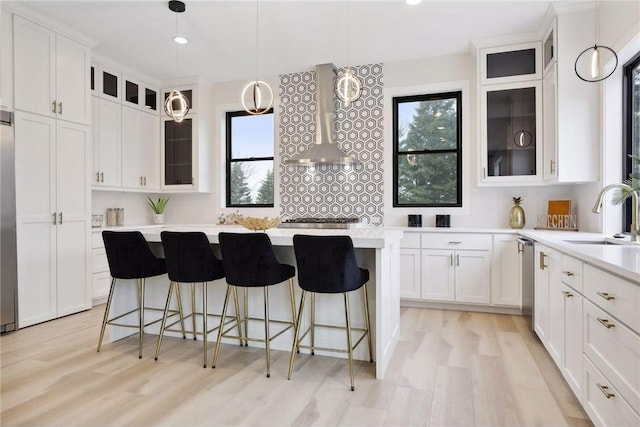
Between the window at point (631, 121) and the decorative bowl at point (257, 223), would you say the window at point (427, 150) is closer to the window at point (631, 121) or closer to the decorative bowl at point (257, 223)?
the window at point (631, 121)

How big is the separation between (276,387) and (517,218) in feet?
10.7

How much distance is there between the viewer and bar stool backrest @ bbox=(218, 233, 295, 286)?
8.25ft

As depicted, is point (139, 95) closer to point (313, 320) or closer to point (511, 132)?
point (313, 320)

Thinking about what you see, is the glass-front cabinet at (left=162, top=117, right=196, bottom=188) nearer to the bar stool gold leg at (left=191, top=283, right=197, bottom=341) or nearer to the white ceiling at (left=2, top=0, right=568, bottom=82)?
the white ceiling at (left=2, top=0, right=568, bottom=82)

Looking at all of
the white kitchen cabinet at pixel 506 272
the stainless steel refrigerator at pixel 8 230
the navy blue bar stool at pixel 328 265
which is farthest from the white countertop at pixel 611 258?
the stainless steel refrigerator at pixel 8 230

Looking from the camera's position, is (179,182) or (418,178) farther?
(179,182)

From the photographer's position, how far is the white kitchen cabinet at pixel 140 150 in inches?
198

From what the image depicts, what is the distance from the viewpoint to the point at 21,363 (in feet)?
8.99

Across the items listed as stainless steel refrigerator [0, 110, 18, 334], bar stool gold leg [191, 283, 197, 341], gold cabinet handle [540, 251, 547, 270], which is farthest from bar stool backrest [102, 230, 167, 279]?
gold cabinet handle [540, 251, 547, 270]

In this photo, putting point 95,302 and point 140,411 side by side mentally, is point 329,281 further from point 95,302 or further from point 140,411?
point 95,302

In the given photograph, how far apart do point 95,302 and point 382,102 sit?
13.6ft

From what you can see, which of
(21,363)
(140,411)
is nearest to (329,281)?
(140,411)

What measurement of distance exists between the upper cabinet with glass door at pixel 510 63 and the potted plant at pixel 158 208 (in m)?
4.56

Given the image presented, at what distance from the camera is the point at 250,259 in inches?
99.9
